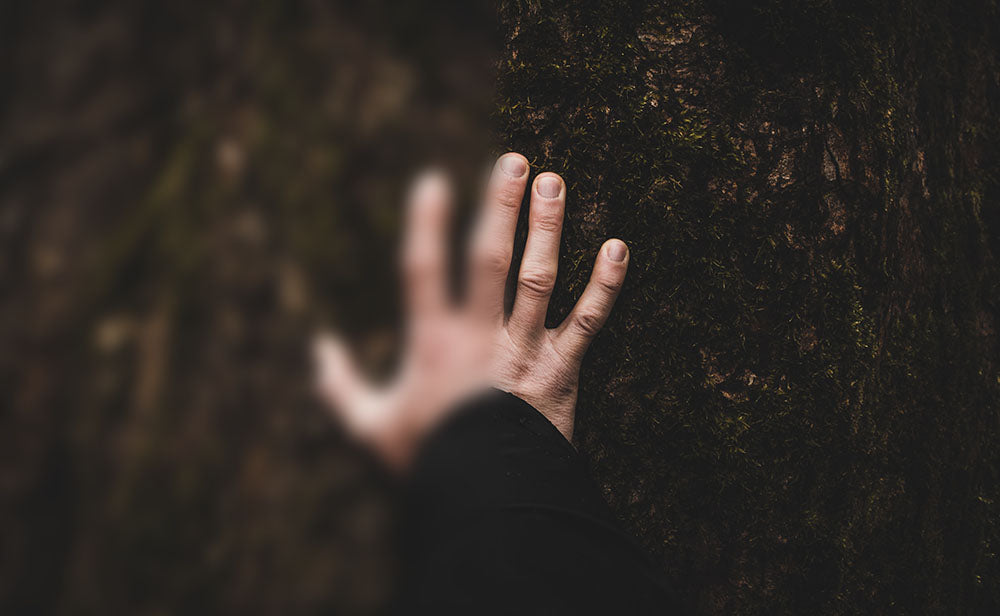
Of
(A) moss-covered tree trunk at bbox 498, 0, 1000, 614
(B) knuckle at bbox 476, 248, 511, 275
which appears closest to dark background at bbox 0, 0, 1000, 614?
(A) moss-covered tree trunk at bbox 498, 0, 1000, 614

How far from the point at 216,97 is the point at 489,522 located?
1738 mm

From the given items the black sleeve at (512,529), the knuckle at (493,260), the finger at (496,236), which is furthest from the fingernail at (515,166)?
the black sleeve at (512,529)

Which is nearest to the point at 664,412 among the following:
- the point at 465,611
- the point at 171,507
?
the point at 465,611

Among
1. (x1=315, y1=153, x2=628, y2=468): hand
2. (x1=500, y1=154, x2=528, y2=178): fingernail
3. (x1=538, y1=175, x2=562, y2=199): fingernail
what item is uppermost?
(x1=500, y1=154, x2=528, y2=178): fingernail

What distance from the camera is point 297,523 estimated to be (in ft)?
6.01


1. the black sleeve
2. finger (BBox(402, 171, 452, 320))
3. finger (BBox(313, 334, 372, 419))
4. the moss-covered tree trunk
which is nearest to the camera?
the black sleeve

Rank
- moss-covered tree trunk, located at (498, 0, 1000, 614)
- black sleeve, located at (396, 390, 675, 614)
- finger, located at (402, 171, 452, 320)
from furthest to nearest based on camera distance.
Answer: finger, located at (402, 171, 452, 320), moss-covered tree trunk, located at (498, 0, 1000, 614), black sleeve, located at (396, 390, 675, 614)

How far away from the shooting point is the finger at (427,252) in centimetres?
113

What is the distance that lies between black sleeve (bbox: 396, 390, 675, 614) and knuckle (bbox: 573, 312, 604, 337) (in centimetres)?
20

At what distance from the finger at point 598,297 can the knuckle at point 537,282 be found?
0.07 m

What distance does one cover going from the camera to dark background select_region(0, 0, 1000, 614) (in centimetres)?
99

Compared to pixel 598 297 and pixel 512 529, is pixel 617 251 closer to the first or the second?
pixel 598 297

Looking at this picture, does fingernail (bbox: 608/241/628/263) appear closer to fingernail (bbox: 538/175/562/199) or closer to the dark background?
the dark background

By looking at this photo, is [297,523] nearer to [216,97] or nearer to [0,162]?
[216,97]
